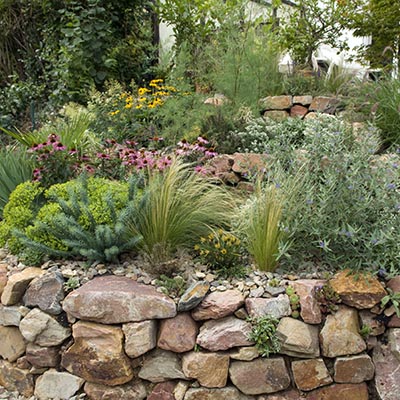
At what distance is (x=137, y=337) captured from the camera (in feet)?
8.81

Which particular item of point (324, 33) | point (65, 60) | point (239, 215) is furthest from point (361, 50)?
point (239, 215)

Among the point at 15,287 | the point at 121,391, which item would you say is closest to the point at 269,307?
the point at 121,391

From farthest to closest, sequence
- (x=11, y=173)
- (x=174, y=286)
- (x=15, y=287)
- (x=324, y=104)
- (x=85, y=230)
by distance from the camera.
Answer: (x=324, y=104) < (x=11, y=173) < (x=85, y=230) < (x=15, y=287) < (x=174, y=286)

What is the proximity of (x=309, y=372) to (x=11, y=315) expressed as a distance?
1.84m

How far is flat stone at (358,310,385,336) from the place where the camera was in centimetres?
275

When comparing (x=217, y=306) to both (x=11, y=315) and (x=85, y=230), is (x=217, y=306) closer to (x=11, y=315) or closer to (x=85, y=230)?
(x=85, y=230)

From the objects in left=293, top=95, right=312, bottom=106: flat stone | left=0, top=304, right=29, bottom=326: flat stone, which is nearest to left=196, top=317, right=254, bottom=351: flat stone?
left=0, top=304, right=29, bottom=326: flat stone

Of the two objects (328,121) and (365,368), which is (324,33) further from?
(365,368)

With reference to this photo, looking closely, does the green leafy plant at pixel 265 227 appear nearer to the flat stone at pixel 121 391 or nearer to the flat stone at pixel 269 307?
the flat stone at pixel 269 307

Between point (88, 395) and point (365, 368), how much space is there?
5.34 ft

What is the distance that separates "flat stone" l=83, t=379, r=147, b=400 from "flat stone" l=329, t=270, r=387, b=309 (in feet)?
4.20

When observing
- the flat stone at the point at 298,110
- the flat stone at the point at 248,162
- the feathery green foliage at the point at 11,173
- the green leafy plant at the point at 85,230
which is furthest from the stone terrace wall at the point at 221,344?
the flat stone at the point at 298,110

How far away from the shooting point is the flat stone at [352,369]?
2.67 meters

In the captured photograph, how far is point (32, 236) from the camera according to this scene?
125 inches
